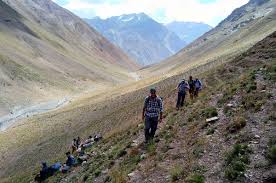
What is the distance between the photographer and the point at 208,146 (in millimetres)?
16859

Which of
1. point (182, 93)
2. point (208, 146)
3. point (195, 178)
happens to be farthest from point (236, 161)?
point (182, 93)

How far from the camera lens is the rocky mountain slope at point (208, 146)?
14.5 meters

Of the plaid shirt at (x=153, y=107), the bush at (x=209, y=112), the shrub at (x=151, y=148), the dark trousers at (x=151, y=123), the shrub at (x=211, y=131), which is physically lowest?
the shrub at (x=151, y=148)

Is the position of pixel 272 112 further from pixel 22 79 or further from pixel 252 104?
pixel 22 79

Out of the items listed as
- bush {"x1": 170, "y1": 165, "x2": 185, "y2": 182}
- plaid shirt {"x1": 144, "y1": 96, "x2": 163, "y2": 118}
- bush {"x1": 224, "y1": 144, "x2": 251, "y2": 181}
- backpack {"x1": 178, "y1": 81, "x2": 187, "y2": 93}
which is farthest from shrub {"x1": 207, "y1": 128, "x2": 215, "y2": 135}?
backpack {"x1": 178, "y1": 81, "x2": 187, "y2": 93}

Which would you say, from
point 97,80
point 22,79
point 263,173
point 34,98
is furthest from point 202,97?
point 97,80

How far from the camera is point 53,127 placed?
6225 centimetres

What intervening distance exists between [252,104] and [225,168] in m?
4.90

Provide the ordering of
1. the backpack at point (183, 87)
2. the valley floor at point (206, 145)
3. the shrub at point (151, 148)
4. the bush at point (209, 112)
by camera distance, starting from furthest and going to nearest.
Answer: the backpack at point (183, 87), the bush at point (209, 112), the shrub at point (151, 148), the valley floor at point (206, 145)

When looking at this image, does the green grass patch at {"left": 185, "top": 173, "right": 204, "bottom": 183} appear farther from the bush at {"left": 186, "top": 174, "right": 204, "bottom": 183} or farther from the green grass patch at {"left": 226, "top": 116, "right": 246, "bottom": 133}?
the green grass patch at {"left": 226, "top": 116, "right": 246, "bottom": 133}

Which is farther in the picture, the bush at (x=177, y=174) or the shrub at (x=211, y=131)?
the shrub at (x=211, y=131)

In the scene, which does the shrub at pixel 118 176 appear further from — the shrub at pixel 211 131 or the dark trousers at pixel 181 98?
the dark trousers at pixel 181 98

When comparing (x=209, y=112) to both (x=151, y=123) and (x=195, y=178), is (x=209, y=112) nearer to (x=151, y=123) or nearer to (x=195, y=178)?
(x=151, y=123)

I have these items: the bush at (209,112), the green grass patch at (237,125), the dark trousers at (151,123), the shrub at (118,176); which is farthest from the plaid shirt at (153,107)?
the green grass patch at (237,125)
